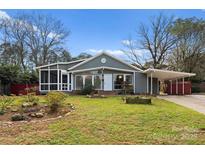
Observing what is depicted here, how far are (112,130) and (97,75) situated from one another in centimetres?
1646

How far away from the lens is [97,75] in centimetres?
2603

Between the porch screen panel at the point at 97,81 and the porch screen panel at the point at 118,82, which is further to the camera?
the porch screen panel at the point at 118,82

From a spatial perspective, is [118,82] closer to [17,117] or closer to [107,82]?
[107,82]

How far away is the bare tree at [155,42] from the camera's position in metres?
33.1

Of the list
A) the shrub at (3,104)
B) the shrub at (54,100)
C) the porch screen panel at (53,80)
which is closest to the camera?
the shrub at (3,104)

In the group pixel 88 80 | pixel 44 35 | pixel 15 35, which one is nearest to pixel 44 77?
pixel 44 35

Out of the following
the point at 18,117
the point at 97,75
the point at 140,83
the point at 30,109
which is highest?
the point at 97,75

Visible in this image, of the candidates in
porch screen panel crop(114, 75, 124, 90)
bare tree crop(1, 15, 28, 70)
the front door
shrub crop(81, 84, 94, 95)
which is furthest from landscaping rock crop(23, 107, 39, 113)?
porch screen panel crop(114, 75, 124, 90)

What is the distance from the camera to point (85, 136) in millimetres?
9117

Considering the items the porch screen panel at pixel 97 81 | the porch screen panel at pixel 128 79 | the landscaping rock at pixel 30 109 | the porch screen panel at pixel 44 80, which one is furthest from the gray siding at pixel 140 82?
the landscaping rock at pixel 30 109

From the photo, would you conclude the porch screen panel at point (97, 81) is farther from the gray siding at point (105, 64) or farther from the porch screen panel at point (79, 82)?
the porch screen panel at point (79, 82)

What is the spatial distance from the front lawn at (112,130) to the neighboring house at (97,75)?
14.1m
